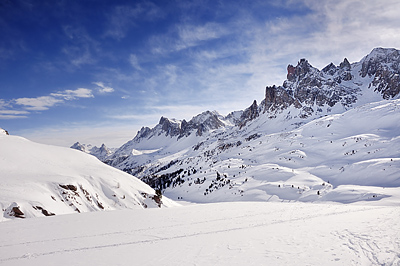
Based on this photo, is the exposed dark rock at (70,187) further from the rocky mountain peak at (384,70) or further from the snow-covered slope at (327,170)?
the rocky mountain peak at (384,70)

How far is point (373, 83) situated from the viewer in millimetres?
164500

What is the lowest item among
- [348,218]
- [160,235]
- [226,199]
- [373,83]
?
[226,199]

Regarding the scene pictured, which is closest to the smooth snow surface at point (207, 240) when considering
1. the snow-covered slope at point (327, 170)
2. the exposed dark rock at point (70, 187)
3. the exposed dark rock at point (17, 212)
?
the exposed dark rock at point (17, 212)

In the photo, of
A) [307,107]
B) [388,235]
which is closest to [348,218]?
[388,235]

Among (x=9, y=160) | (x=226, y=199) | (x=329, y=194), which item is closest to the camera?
(x=9, y=160)

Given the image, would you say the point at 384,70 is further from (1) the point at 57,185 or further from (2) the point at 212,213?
(1) the point at 57,185

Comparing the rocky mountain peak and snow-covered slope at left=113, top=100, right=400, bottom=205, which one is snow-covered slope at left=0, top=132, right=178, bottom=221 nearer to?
snow-covered slope at left=113, top=100, right=400, bottom=205

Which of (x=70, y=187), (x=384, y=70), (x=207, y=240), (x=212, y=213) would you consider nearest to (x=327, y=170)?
(x=212, y=213)

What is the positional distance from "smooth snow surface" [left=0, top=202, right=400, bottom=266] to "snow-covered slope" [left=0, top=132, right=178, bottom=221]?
4.32 metres

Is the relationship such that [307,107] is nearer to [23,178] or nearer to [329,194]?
[329,194]

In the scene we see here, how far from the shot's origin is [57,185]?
25.2 meters

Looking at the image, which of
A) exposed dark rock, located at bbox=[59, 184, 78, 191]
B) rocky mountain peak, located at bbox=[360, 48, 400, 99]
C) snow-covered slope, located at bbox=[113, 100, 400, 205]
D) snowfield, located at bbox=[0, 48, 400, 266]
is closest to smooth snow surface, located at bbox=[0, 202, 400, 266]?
snowfield, located at bbox=[0, 48, 400, 266]

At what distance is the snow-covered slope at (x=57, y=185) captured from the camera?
20913 millimetres

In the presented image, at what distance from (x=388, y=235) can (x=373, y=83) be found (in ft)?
662
